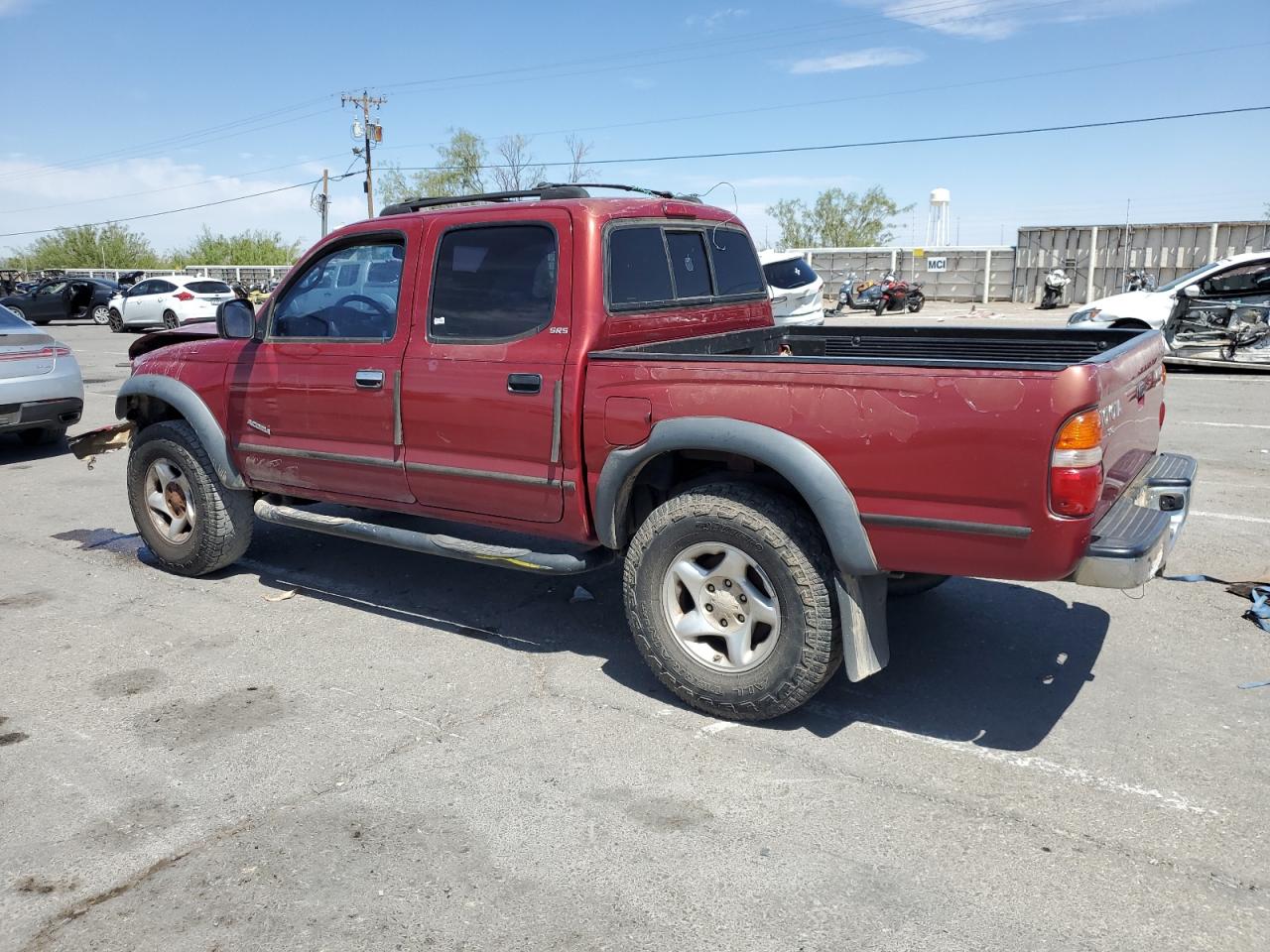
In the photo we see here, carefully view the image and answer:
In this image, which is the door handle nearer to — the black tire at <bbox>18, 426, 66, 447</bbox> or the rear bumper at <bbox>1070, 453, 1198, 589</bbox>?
the rear bumper at <bbox>1070, 453, 1198, 589</bbox>

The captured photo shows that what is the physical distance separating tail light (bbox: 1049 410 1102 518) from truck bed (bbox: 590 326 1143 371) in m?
0.83

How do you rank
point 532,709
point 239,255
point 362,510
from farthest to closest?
point 239,255 → point 362,510 → point 532,709

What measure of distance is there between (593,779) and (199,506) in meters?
3.23

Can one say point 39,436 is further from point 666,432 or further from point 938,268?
point 938,268

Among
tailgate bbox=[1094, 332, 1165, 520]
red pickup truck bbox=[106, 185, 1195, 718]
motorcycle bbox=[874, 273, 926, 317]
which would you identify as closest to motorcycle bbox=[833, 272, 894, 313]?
motorcycle bbox=[874, 273, 926, 317]

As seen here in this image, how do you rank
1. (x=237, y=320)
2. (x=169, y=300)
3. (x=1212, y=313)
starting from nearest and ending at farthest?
(x=237, y=320), (x=1212, y=313), (x=169, y=300)

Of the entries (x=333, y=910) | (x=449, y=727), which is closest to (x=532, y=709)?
(x=449, y=727)

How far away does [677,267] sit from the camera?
4871mm

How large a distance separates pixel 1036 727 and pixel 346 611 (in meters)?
3.36

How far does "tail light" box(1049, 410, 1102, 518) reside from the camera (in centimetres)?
320

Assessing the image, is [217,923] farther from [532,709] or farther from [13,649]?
[13,649]

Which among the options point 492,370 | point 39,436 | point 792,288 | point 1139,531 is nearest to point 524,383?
point 492,370

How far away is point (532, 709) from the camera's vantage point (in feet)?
13.6

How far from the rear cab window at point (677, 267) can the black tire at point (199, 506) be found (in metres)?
2.63
